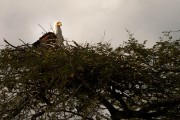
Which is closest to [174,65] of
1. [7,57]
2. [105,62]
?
[105,62]

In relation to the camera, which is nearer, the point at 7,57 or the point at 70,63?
the point at 70,63

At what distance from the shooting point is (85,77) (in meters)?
5.51

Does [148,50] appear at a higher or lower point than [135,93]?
higher

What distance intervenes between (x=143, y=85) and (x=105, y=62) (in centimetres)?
71

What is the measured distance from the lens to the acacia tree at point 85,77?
523 cm

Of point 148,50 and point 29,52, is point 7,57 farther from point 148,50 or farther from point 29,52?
point 148,50

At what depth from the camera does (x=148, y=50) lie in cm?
582

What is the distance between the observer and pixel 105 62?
5324 millimetres

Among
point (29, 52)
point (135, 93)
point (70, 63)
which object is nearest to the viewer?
point (70, 63)

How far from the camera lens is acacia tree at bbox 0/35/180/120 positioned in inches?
206

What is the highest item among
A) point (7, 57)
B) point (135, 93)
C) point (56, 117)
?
point (7, 57)

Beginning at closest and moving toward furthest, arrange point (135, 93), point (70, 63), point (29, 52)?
1. point (70, 63)
2. point (29, 52)
3. point (135, 93)

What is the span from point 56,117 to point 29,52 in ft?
2.95

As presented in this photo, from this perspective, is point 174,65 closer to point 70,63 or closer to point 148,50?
point 148,50
